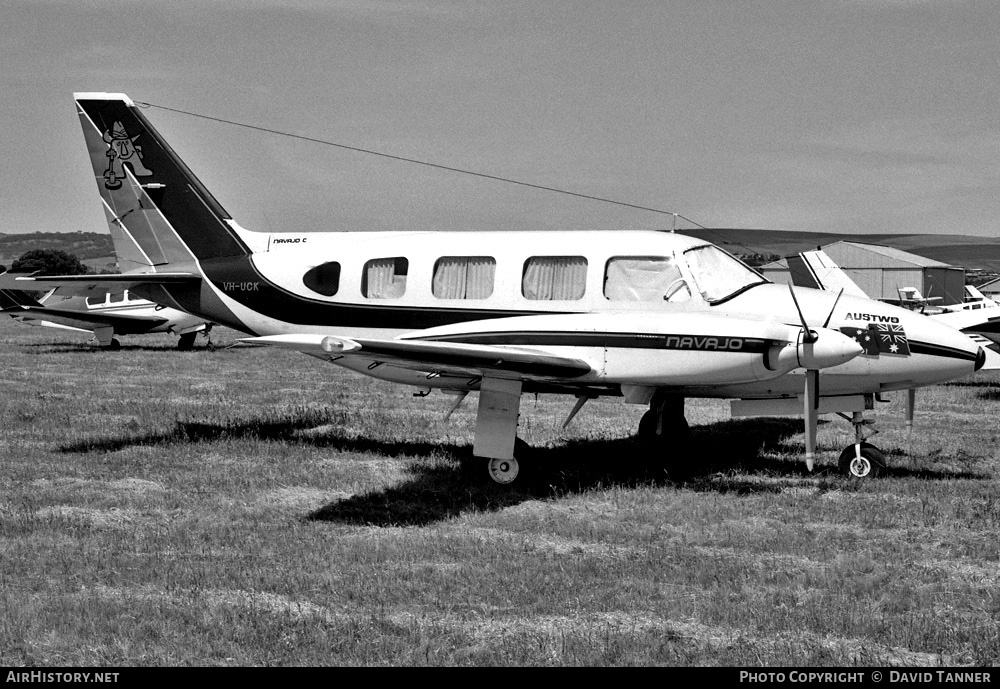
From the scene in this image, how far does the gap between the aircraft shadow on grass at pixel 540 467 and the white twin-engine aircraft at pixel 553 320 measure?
1.60 feet

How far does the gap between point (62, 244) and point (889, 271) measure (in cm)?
16125

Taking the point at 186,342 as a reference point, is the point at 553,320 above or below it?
above

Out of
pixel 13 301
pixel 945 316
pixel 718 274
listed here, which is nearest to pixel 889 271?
pixel 945 316

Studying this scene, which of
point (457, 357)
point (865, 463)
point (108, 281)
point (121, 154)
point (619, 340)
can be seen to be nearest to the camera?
point (457, 357)

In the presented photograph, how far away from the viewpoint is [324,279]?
13531 millimetres

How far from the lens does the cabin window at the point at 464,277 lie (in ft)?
41.5

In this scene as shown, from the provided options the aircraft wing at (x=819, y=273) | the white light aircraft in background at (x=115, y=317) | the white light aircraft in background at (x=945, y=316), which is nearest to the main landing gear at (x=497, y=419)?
the aircraft wing at (x=819, y=273)

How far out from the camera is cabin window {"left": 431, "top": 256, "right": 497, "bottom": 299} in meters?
12.7

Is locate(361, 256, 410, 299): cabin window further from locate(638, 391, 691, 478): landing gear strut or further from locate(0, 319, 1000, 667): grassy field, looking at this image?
locate(638, 391, 691, 478): landing gear strut

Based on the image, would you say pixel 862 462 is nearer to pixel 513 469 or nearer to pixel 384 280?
pixel 513 469

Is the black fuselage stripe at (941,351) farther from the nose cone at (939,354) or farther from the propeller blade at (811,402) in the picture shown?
the propeller blade at (811,402)

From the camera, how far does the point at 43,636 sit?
658cm

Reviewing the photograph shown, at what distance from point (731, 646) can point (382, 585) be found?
2.81 metres

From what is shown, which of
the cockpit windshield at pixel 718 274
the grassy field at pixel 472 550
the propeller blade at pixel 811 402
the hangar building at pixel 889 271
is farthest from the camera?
the hangar building at pixel 889 271
